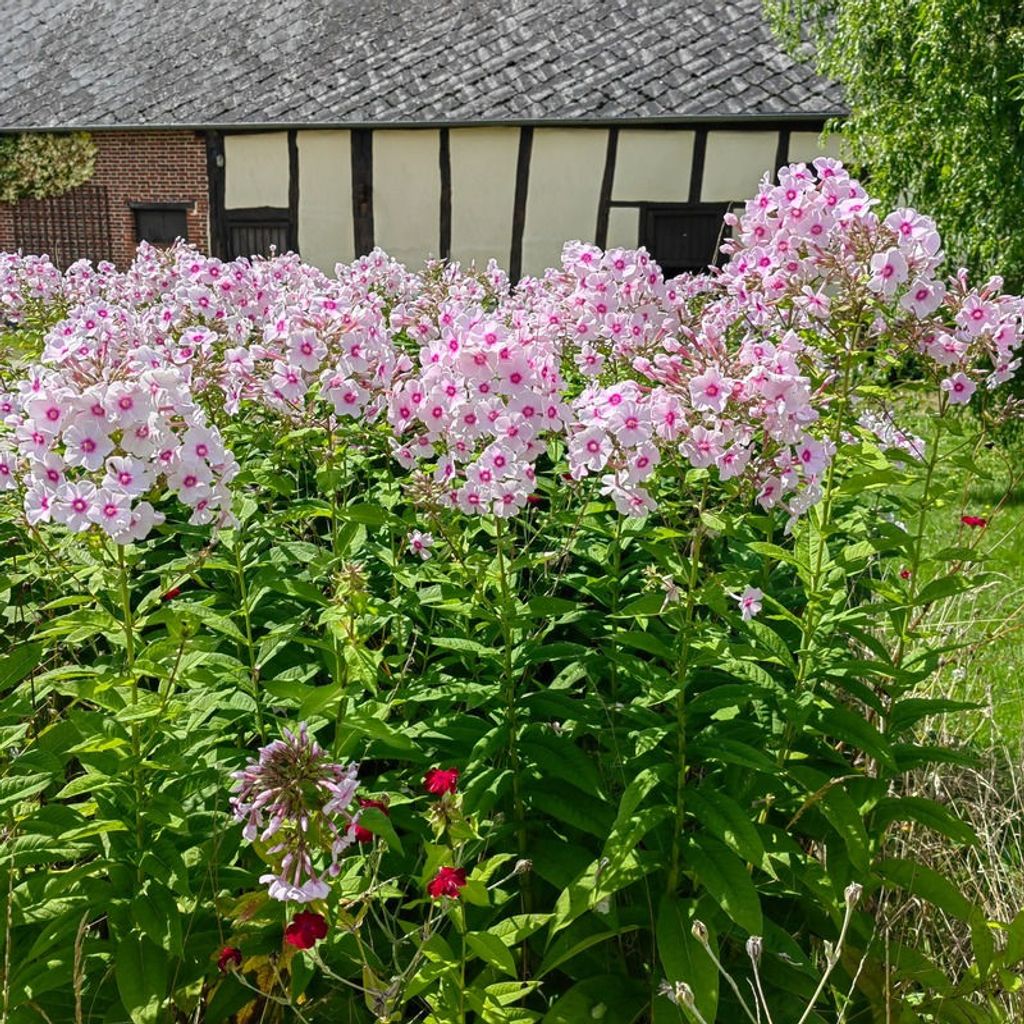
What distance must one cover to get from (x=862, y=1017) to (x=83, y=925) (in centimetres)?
177

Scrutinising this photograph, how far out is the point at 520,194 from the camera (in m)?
14.6

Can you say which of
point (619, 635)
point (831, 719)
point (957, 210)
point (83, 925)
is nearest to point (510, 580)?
point (619, 635)

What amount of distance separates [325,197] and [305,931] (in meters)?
14.6

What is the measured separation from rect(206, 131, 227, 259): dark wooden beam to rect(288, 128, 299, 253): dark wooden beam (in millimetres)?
1231

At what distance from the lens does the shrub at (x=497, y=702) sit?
7.54 ft

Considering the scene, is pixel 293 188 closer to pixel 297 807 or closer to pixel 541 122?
pixel 541 122

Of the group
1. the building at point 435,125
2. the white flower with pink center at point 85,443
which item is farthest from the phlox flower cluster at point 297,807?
the building at point 435,125

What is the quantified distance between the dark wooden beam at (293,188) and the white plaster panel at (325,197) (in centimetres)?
5

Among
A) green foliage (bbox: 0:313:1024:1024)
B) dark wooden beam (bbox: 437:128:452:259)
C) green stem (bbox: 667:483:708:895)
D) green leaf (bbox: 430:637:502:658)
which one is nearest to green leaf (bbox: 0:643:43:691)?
green foliage (bbox: 0:313:1024:1024)

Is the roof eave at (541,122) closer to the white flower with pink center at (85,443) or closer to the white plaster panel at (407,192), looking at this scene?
the white plaster panel at (407,192)

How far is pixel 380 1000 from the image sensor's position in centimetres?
195

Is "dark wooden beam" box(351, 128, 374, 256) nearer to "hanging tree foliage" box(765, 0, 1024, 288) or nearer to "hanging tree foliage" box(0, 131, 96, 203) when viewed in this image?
"hanging tree foliage" box(0, 131, 96, 203)

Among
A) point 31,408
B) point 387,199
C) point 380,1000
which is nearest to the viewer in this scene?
point 380,1000

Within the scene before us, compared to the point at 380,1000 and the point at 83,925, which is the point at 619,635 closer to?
the point at 380,1000
